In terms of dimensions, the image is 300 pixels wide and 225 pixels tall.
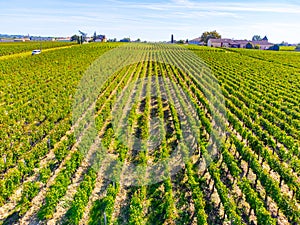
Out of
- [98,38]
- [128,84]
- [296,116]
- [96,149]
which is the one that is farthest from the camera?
[98,38]

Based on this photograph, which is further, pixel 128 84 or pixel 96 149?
pixel 128 84

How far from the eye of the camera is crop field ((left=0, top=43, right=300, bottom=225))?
401 inches

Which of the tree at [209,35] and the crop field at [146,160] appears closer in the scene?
the crop field at [146,160]

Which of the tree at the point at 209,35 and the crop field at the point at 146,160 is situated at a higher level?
the tree at the point at 209,35

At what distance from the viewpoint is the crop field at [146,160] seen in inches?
401

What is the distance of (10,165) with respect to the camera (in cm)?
1278

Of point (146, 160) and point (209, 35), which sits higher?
point (209, 35)

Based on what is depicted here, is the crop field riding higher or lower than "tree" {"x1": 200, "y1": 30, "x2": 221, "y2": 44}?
lower

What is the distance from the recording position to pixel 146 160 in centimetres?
1369

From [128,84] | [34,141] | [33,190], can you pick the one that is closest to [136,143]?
[34,141]

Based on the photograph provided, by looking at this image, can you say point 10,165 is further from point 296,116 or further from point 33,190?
point 296,116

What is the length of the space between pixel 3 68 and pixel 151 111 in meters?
26.8

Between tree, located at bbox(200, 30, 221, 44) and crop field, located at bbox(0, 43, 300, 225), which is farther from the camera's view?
tree, located at bbox(200, 30, 221, 44)

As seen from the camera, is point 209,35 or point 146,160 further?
point 209,35
